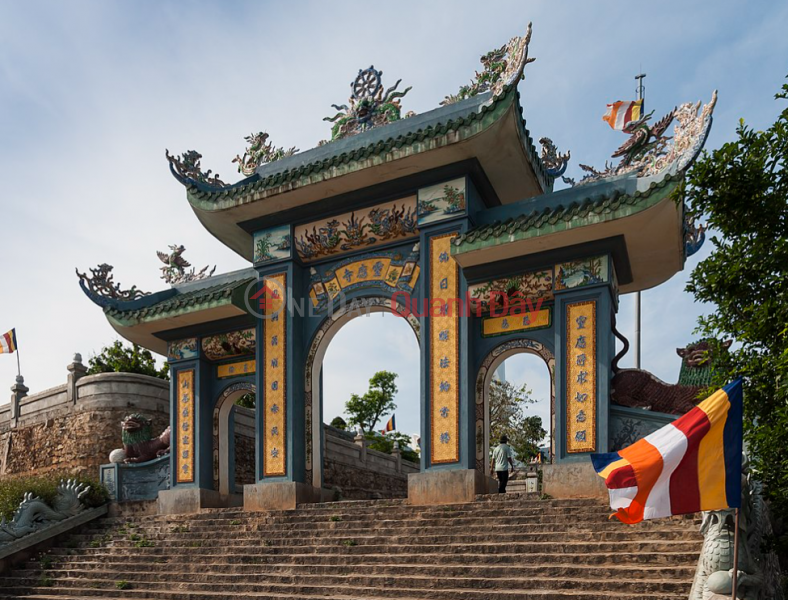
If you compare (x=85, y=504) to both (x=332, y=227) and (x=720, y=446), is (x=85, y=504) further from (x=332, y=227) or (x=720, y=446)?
(x=720, y=446)

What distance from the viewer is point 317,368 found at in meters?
13.5

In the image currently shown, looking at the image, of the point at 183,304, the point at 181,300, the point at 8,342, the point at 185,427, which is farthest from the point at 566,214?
the point at 8,342

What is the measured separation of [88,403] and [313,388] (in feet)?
27.4

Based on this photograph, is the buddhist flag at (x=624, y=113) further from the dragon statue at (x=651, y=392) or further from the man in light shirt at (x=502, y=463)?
the man in light shirt at (x=502, y=463)

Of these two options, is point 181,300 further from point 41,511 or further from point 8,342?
point 8,342

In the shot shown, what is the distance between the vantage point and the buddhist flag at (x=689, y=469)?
4.98 metres

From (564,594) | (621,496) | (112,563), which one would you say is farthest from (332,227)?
(621,496)

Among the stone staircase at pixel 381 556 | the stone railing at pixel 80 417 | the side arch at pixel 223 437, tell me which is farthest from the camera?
the stone railing at pixel 80 417

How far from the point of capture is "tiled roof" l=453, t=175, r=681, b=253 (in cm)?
1027

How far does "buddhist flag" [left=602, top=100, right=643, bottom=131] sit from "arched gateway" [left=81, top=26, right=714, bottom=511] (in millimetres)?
1444

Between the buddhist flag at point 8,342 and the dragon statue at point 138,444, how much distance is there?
10270 millimetres

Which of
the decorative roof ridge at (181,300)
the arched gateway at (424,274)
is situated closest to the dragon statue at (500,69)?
the arched gateway at (424,274)

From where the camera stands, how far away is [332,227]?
1338 centimetres

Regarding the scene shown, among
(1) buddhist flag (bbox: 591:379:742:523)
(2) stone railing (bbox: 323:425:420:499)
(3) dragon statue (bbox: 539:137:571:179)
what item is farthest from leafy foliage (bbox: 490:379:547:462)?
(1) buddhist flag (bbox: 591:379:742:523)
